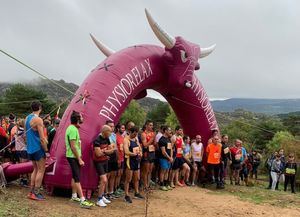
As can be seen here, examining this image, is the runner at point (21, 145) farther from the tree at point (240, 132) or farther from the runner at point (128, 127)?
the tree at point (240, 132)

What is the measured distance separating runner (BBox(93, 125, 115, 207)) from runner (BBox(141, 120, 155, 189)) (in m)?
1.78

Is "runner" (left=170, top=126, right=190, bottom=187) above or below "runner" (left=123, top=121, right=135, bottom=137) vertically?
below

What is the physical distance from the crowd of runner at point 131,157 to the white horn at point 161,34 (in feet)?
7.26

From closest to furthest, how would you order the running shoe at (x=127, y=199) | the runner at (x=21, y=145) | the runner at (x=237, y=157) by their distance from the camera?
the running shoe at (x=127, y=199)
the runner at (x=21, y=145)
the runner at (x=237, y=157)

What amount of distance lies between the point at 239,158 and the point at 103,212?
6.75m

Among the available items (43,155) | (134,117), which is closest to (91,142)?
(43,155)

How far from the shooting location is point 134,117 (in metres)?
53.3

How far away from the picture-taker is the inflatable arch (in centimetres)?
784

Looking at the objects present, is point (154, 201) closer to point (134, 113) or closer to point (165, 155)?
point (165, 155)

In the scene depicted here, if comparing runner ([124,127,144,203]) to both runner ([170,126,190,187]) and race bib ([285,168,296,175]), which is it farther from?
race bib ([285,168,296,175])

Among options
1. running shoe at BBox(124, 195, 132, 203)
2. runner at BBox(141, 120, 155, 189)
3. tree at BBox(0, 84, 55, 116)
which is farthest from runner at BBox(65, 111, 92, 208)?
tree at BBox(0, 84, 55, 116)

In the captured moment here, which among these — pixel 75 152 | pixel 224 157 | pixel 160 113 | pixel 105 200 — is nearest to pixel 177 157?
pixel 224 157

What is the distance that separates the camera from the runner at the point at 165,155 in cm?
1009

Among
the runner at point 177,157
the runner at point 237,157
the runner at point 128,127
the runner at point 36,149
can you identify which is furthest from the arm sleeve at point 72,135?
the runner at point 237,157
